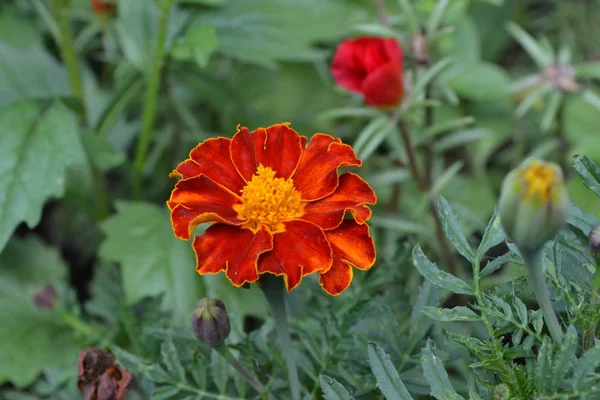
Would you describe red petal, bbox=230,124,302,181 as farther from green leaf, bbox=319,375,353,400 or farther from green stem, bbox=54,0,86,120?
green stem, bbox=54,0,86,120

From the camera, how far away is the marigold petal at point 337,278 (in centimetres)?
66

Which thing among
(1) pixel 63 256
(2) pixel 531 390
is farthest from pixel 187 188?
(1) pixel 63 256

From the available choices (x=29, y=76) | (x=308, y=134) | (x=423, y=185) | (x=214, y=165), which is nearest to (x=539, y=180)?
(x=214, y=165)

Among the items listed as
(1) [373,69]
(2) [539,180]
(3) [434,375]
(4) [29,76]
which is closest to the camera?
(2) [539,180]

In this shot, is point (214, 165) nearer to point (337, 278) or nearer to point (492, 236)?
point (337, 278)

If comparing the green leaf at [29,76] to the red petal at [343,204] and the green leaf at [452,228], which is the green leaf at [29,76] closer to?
the red petal at [343,204]

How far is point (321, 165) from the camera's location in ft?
2.46

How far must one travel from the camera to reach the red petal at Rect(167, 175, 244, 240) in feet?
2.20

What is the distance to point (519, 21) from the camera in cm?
185

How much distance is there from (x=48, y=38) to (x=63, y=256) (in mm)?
549

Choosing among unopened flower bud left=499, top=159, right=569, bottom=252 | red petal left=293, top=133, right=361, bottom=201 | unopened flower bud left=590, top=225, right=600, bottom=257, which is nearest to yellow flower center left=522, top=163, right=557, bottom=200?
unopened flower bud left=499, top=159, right=569, bottom=252

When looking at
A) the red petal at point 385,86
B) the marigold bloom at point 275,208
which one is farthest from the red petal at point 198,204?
the red petal at point 385,86

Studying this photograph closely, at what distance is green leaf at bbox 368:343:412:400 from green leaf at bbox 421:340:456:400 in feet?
0.09

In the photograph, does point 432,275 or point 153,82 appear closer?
point 432,275
